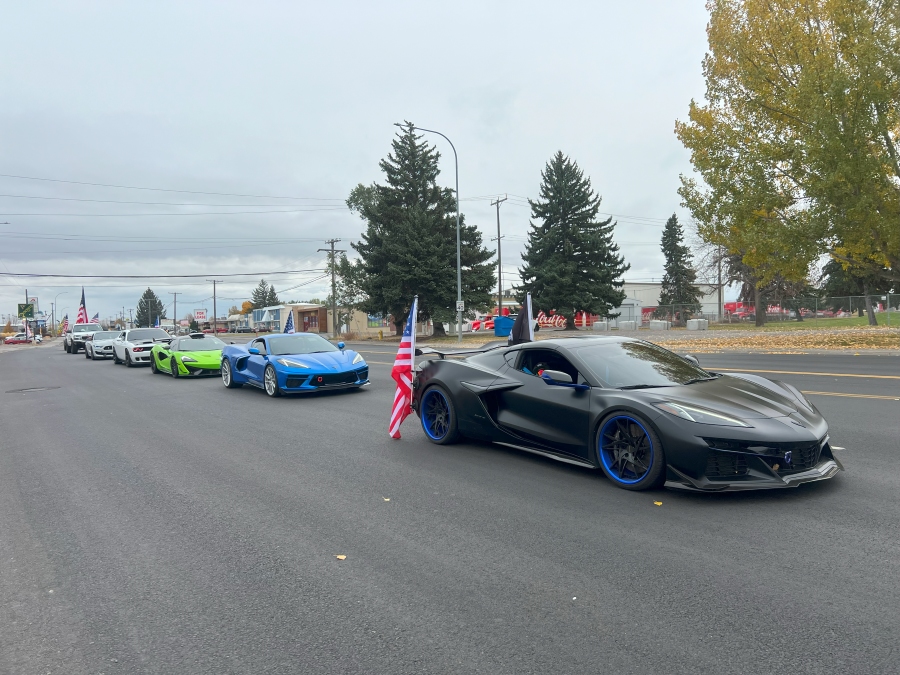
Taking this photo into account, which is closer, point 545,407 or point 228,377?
point 545,407

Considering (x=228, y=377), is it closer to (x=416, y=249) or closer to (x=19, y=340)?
(x=416, y=249)

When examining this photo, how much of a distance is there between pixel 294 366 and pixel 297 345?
1261mm

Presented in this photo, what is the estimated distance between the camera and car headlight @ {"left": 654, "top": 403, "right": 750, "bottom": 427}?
4.66m

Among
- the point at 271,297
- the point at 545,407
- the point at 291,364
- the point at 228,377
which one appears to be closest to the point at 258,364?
the point at 291,364

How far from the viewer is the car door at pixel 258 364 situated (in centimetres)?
1264

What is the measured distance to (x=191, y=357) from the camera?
654 inches

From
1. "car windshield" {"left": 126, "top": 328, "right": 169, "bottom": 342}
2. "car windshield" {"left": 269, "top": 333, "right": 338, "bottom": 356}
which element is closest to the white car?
"car windshield" {"left": 126, "top": 328, "right": 169, "bottom": 342}

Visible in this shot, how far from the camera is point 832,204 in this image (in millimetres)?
20234

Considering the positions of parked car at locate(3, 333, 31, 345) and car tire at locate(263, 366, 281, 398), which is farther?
parked car at locate(3, 333, 31, 345)

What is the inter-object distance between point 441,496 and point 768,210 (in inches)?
832

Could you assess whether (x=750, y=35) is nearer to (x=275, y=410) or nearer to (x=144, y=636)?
(x=275, y=410)

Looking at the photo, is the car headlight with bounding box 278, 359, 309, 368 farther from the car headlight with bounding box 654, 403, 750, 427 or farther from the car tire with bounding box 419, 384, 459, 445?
the car headlight with bounding box 654, 403, 750, 427

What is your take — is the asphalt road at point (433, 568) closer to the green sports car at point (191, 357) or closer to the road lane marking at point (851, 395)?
the road lane marking at point (851, 395)

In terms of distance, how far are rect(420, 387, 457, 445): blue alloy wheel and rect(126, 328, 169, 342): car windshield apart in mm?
18676
